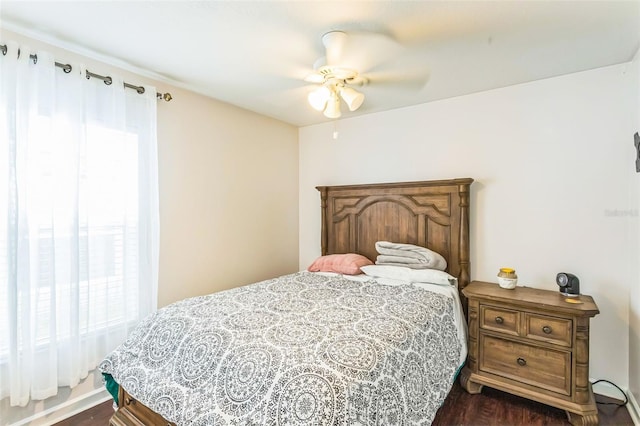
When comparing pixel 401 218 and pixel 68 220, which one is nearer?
pixel 68 220

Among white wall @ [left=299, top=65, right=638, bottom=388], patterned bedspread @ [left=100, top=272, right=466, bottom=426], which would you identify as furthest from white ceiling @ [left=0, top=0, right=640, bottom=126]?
patterned bedspread @ [left=100, top=272, right=466, bottom=426]

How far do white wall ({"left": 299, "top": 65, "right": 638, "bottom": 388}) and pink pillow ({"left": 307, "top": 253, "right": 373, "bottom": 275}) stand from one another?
92 centimetres

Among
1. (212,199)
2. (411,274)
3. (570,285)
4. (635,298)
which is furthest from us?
(212,199)

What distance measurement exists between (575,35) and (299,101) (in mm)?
2016

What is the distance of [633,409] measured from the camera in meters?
2.04

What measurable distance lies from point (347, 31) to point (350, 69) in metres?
0.46

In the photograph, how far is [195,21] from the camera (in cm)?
170

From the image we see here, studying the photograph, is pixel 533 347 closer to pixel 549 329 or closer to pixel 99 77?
pixel 549 329

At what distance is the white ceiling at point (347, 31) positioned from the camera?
5.18 ft

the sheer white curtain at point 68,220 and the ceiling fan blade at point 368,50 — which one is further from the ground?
the ceiling fan blade at point 368,50

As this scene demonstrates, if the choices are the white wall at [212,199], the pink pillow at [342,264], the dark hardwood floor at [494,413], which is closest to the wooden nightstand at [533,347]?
the dark hardwood floor at [494,413]

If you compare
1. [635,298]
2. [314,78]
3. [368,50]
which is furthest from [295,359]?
[635,298]

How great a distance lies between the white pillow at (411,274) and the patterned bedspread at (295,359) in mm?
280

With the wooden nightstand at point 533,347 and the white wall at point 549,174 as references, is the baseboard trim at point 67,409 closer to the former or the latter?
the wooden nightstand at point 533,347
